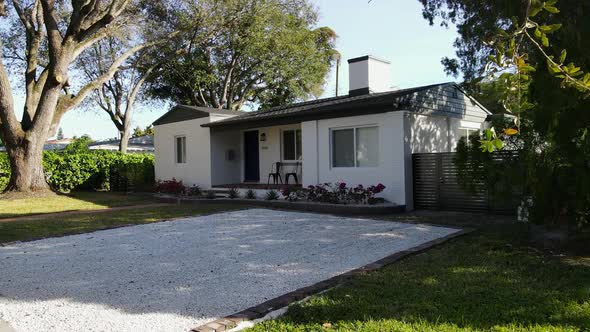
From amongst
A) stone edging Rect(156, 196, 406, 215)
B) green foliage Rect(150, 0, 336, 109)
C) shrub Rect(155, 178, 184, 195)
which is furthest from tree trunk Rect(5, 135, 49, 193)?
green foliage Rect(150, 0, 336, 109)

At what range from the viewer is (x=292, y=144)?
15.9m

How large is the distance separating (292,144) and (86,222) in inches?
299

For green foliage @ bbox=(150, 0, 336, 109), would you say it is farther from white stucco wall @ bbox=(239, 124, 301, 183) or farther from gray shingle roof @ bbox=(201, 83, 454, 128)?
gray shingle roof @ bbox=(201, 83, 454, 128)

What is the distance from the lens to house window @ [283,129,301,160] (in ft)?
51.7

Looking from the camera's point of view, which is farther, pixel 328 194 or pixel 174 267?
pixel 328 194

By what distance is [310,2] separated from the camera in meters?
29.3

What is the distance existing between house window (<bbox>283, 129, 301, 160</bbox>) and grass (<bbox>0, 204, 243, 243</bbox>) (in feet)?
12.1

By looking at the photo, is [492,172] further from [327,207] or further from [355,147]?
[355,147]

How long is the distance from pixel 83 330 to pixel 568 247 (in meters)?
6.28

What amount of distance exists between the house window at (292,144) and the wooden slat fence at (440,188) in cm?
510

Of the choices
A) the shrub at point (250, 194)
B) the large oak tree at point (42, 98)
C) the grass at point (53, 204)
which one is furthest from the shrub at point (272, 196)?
the large oak tree at point (42, 98)

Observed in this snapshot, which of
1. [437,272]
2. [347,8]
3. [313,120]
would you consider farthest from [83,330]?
[313,120]

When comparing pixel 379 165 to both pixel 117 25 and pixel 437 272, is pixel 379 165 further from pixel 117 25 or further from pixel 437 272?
pixel 117 25

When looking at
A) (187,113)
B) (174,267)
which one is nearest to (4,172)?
(187,113)
